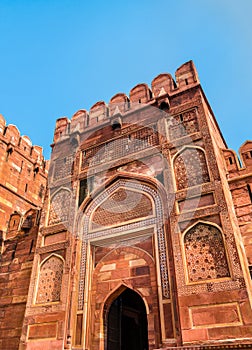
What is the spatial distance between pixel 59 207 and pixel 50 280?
186 cm

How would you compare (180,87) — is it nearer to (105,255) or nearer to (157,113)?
(157,113)

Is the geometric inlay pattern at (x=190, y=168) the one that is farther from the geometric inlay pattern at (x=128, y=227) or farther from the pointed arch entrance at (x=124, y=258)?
the geometric inlay pattern at (x=128, y=227)

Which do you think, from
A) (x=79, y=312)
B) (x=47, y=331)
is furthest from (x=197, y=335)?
(x=47, y=331)

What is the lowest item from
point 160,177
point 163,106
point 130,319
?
point 130,319

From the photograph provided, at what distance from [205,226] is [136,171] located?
7.23ft

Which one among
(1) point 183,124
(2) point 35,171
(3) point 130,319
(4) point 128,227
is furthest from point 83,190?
(2) point 35,171

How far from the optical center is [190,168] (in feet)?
20.5

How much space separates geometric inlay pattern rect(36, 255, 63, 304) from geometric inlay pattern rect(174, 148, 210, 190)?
125 inches

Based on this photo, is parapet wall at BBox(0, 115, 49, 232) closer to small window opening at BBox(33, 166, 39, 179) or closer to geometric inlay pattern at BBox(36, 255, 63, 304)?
small window opening at BBox(33, 166, 39, 179)

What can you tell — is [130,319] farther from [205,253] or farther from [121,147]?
[121,147]

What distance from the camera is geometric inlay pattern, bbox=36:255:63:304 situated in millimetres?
6230

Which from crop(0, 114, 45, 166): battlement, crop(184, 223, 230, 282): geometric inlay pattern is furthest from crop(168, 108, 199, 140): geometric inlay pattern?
crop(0, 114, 45, 166): battlement

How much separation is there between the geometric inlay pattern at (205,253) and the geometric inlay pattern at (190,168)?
3.18 ft

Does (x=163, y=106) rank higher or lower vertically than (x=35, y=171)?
lower
